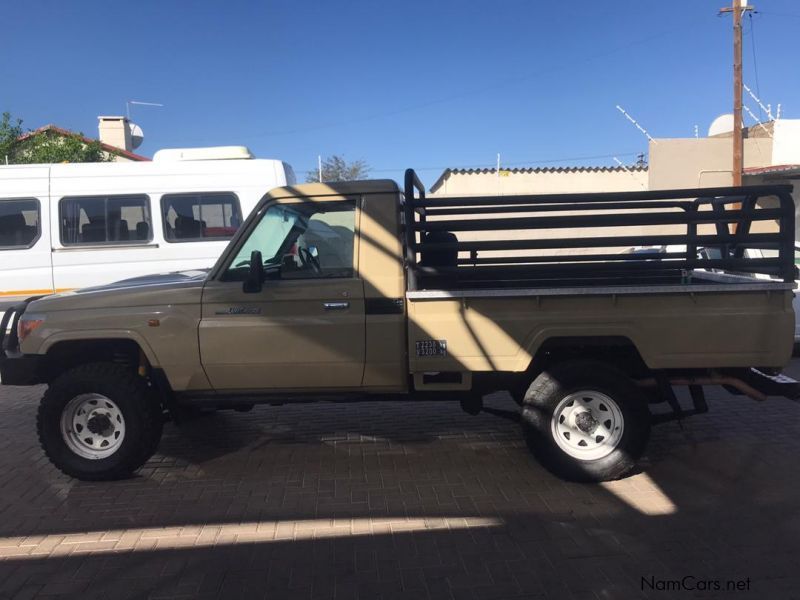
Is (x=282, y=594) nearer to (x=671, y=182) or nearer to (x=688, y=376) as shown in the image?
Answer: (x=688, y=376)

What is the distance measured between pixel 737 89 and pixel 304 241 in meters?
14.3

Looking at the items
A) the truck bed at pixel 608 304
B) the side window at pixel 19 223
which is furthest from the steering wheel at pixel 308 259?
the side window at pixel 19 223

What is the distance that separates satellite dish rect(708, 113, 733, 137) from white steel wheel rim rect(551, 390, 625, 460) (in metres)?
15.8

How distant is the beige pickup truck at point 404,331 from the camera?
159 inches

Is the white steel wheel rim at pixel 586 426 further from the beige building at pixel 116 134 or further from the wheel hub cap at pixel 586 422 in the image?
the beige building at pixel 116 134

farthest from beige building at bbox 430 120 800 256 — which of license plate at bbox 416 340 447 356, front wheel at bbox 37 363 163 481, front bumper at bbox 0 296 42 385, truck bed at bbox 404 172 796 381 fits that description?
front bumper at bbox 0 296 42 385

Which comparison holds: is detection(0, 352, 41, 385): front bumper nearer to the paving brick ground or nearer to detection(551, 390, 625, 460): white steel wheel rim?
the paving brick ground

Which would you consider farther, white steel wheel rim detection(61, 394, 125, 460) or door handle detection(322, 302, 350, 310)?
white steel wheel rim detection(61, 394, 125, 460)

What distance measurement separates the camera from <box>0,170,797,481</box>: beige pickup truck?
404 cm

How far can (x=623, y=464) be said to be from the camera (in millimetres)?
4188

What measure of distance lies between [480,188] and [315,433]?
12279mm

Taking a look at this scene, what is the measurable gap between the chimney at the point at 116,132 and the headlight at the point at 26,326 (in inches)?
630

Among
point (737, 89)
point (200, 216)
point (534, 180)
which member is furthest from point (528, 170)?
point (200, 216)

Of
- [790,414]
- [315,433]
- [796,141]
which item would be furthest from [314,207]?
[796,141]
